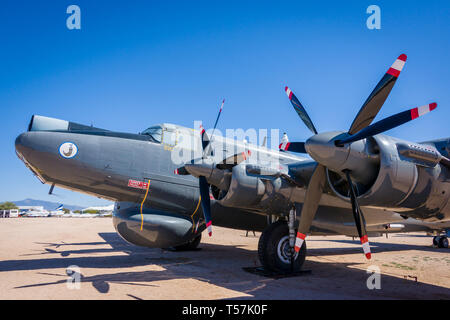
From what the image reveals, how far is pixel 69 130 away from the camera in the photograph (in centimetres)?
876

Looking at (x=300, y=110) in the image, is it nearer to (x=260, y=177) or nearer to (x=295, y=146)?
(x=295, y=146)

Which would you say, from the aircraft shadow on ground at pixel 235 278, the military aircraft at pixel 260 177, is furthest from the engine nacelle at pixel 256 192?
the aircraft shadow on ground at pixel 235 278

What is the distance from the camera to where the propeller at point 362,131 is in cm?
561

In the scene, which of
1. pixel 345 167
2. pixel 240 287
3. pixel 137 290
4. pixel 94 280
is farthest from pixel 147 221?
pixel 345 167

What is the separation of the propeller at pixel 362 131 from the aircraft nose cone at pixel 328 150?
2 centimetres

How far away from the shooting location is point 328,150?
5973 millimetres

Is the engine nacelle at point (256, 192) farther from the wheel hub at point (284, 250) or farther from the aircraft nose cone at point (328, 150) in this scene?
the aircraft nose cone at point (328, 150)

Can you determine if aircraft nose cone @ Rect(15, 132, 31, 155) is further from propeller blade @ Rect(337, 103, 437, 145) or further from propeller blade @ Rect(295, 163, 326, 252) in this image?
propeller blade @ Rect(337, 103, 437, 145)

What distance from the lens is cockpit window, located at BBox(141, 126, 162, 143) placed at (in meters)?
10.2

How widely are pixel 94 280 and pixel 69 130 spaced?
4.36m

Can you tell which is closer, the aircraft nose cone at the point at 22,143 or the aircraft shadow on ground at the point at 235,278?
the aircraft shadow on ground at the point at 235,278

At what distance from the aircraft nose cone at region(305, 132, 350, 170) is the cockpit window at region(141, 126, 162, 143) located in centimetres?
562

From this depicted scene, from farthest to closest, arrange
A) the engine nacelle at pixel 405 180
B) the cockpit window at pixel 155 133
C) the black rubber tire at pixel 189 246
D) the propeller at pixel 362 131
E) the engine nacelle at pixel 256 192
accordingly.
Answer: the black rubber tire at pixel 189 246 < the cockpit window at pixel 155 133 < the engine nacelle at pixel 256 192 < the engine nacelle at pixel 405 180 < the propeller at pixel 362 131

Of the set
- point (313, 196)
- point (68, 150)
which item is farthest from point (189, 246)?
point (313, 196)
